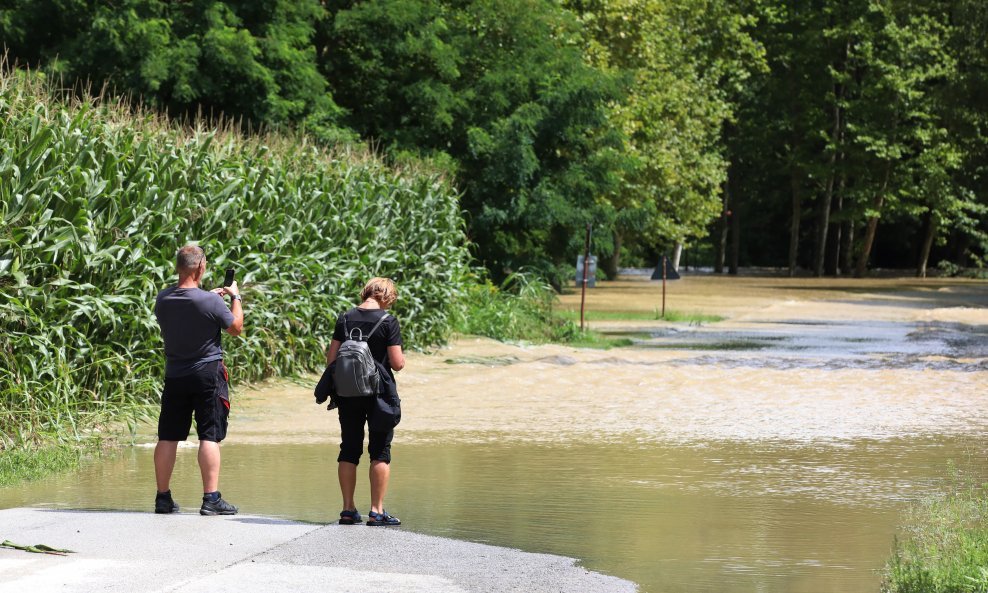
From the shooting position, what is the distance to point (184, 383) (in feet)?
29.4

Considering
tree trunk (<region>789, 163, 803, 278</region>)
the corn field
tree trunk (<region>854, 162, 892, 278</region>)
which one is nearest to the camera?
the corn field

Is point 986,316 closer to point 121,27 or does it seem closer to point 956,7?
point 956,7

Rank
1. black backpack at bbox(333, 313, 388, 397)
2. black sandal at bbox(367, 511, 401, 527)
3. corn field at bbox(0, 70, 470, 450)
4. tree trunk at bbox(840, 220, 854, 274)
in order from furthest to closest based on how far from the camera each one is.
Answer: tree trunk at bbox(840, 220, 854, 274) < corn field at bbox(0, 70, 470, 450) < black sandal at bbox(367, 511, 401, 527) < black backpack at bbox(333, 313, 388, 397)

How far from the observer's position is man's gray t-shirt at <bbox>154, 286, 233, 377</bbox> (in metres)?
8.89

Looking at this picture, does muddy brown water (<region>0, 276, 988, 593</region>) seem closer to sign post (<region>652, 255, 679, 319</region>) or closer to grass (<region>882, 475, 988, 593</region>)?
grass (<region>882, 475, 988, 593</region>)

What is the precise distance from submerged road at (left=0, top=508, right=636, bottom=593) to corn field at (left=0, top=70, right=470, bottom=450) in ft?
11.3

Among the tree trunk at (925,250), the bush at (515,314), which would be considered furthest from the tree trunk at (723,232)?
the bush at (515,314)

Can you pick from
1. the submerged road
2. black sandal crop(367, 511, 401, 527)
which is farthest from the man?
black sandal crop(367, 511, 401, 527)

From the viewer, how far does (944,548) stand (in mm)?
7738

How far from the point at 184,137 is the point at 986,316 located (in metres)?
27.2

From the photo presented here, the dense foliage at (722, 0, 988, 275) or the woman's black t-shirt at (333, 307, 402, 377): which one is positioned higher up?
the dense foliage at (722, 0, 988, 275)

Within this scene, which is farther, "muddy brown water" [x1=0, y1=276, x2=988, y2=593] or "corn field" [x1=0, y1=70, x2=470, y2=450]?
"corn field" [x1=0, y1=70, x2=470, y2=450]

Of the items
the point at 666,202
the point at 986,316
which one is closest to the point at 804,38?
the point at 666,202

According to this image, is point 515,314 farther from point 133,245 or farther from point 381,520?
point 381,520
